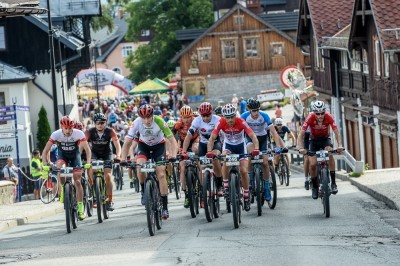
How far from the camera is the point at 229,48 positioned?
8912 centimetres

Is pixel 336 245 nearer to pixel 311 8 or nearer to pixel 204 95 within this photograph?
pixel 311 8

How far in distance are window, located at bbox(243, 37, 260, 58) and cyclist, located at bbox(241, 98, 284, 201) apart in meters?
67.9

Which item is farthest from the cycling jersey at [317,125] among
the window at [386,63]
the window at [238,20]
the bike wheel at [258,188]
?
the window at [238,20]

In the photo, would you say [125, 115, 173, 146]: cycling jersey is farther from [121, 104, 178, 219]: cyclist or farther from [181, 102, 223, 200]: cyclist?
[181, 102, 223, 200]: cyclist

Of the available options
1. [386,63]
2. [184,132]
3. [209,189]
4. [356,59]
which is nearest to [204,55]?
[356,59]

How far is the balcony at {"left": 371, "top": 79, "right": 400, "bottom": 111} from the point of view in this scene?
37.7 metres

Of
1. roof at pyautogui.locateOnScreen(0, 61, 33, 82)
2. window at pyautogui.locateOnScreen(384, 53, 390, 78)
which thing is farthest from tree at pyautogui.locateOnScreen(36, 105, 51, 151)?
window at pyautogui.locateOnScreen(384, 53, 390, 78)

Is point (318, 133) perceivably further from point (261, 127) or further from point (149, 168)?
point (149, 168)

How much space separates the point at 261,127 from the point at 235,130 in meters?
2.36

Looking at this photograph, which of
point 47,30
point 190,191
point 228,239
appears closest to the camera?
point 228,239

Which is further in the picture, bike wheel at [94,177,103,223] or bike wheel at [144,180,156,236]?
bike wheel at [94,177,103,223]

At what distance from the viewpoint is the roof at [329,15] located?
1960 inches

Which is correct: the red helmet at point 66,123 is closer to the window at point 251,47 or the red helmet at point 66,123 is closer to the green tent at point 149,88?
the green tent at point 149,88

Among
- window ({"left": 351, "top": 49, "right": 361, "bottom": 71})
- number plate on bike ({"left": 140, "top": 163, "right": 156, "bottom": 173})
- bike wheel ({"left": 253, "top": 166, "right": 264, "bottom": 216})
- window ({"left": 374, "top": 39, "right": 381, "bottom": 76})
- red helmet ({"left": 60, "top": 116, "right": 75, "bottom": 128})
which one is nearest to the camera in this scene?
number plate on bike ({"left": 140, "top": 163, "right": 156, "bottom": 173})
